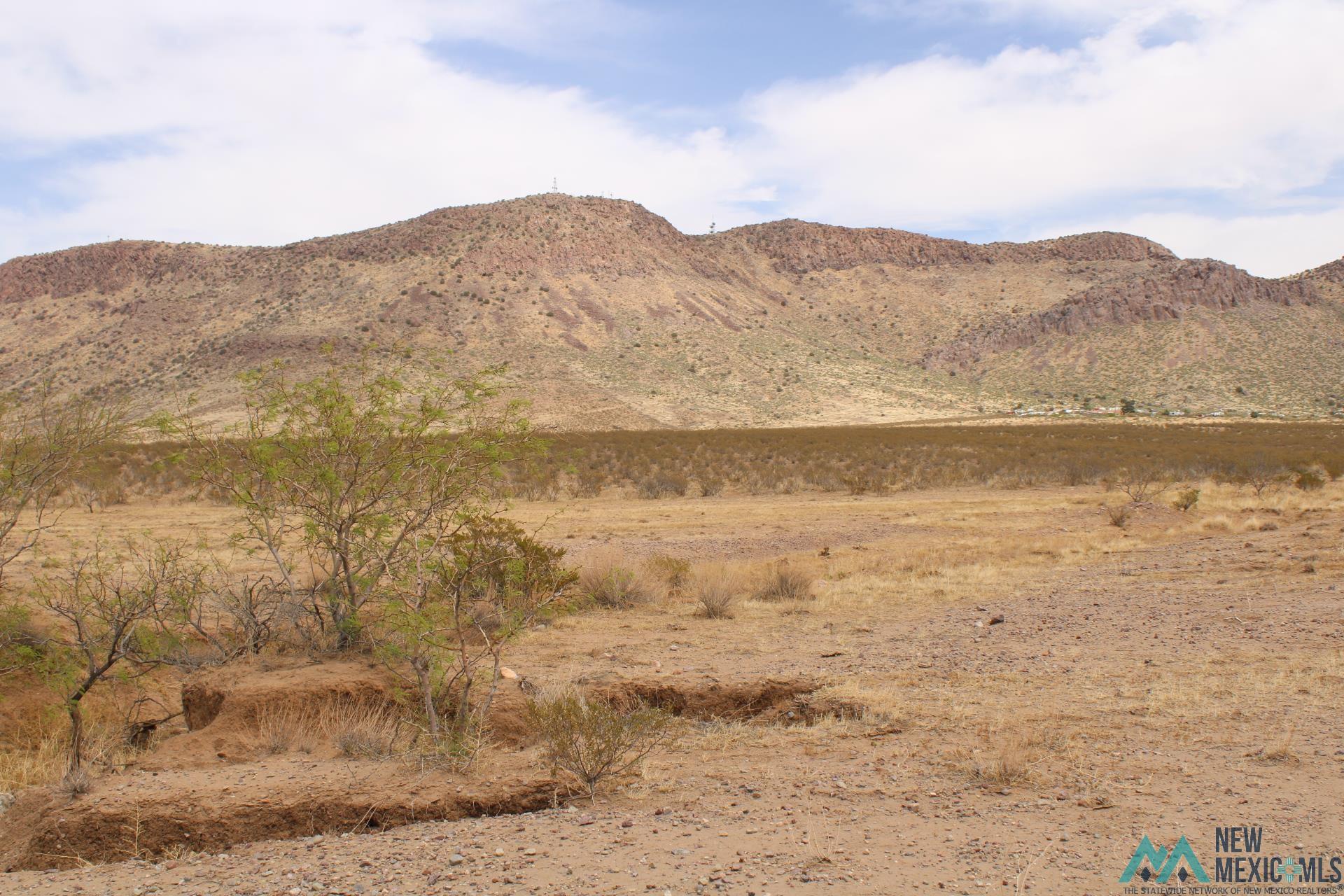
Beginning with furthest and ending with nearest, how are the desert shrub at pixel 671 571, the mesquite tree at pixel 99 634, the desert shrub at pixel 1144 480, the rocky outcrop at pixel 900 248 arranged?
the rocky outcrop at pixel 900 248, the desert shrub at pixel 1144 480, the desert shrub at pixel 671 571, the mesquite tree at pixel 99 634

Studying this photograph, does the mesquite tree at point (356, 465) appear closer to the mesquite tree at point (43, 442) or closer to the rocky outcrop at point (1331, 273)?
the mesquite tree at point (43, 442)

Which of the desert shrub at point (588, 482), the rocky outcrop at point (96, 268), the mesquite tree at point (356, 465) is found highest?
the rocky outcrop at point (96, 268)

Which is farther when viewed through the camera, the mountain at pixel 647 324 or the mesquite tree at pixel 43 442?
the mountain at pixel 647 324

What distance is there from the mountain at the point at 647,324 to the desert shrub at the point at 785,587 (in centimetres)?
4548

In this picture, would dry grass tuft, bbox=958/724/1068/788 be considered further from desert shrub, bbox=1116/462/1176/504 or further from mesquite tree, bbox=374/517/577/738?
desert shrub, bbox=1116/462/1176/504

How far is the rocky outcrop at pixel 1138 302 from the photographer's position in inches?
3356

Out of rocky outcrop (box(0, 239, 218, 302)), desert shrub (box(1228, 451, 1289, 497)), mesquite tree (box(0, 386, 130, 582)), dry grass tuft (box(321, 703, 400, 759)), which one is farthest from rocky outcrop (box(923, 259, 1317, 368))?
dry grass tuft (box(321, 703, 400, 759))

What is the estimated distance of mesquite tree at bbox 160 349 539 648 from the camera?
326 inches

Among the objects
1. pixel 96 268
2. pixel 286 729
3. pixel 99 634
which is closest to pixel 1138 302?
pixel 99 634

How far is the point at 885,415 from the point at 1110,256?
2266 inches

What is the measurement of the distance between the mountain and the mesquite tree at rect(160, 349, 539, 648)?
48.8 meters

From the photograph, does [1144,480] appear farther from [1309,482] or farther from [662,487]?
[662,487]

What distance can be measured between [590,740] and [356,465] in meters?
3.93

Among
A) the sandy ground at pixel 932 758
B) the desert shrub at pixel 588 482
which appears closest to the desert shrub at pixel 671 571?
the sandy ground at pixel 932 758
